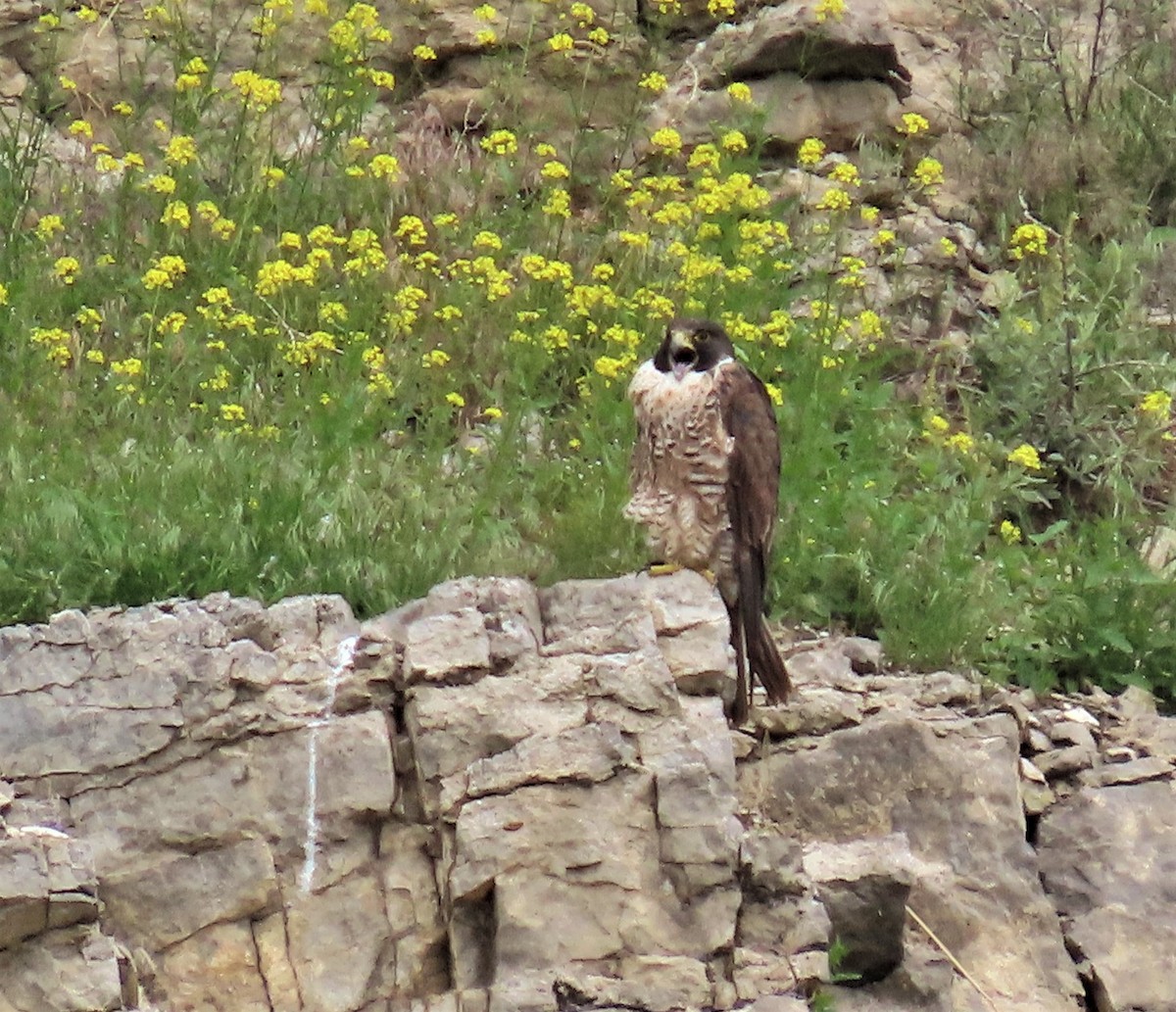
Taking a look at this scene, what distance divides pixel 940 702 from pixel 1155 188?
14.5ft

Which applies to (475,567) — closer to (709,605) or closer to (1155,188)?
(709,605)

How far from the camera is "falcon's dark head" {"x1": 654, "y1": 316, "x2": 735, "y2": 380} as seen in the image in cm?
656

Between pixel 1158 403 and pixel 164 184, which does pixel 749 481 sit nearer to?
pixel 1158 403

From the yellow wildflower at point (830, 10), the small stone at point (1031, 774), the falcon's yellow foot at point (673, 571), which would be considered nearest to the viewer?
the small stone at point (1031, 774)

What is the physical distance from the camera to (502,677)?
5.33m

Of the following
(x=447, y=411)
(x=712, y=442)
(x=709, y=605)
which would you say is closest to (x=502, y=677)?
(x=709, y=605)

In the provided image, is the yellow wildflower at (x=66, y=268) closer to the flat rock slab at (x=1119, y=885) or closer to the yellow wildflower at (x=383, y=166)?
the yellow wildflower at (x=383, y=166)

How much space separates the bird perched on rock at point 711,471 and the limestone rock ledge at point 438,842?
64 centimetres

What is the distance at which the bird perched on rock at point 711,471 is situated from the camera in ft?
21.3

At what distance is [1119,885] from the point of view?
601cm

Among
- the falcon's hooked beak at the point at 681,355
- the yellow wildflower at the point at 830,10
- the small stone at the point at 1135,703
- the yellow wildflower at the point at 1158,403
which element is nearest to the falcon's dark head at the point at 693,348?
the falcon's hooked beak at the point at 681,355

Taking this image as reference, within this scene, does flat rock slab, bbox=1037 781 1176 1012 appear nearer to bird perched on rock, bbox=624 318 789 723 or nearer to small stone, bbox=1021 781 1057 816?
small stone, bbox=1021 781 1057 816

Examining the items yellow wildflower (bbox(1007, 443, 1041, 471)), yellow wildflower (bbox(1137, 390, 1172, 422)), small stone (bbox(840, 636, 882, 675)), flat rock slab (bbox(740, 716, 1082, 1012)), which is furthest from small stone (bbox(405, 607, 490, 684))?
yellow wildflower (bbox(1137, 390, 1172, 422))

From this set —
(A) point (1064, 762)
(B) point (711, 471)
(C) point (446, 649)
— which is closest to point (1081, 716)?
(A) point (1064, 762)
